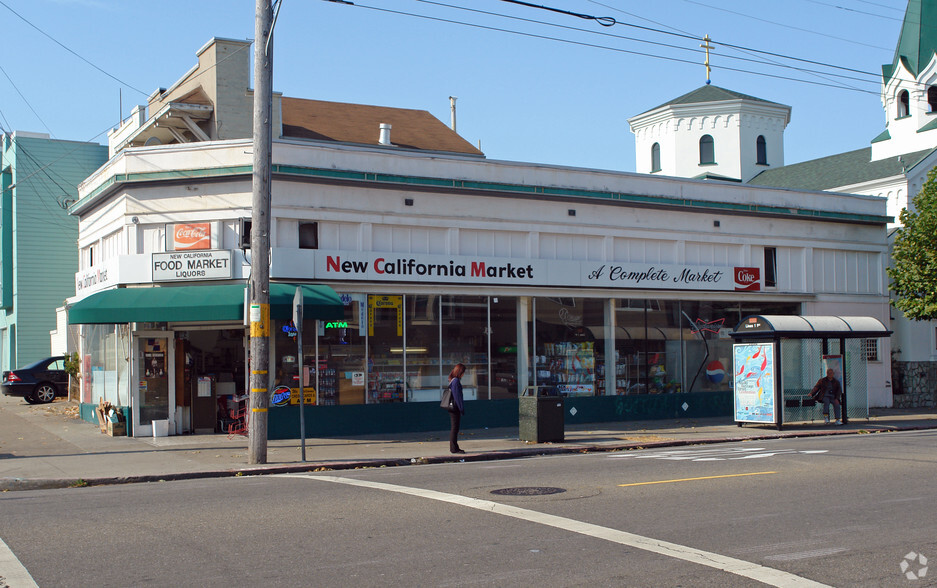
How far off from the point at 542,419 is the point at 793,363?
28.8ft

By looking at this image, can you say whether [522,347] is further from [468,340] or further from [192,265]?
[192,265]

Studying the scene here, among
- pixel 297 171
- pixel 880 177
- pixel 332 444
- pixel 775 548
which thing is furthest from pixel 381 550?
pixel 880 177

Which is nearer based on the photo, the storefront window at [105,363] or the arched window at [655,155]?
→ the storefront window at [105,363]

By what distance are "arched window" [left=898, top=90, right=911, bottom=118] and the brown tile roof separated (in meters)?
21.4

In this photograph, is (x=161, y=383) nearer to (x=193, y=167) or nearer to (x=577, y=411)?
(x=193, y=167)

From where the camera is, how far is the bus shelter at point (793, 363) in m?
21.9

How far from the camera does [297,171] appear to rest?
64.6ft

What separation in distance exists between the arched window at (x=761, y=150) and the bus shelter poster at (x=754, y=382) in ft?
79.7

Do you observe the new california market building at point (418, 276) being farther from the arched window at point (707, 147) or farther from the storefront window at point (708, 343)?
the arched window at point (707, 147)

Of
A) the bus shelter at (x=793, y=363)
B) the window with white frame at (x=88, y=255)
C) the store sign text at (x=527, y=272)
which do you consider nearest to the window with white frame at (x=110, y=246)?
the window with white frame at (x=88, y=255)

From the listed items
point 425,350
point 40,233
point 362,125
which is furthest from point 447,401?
point 40,233

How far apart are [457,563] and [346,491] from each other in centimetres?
461

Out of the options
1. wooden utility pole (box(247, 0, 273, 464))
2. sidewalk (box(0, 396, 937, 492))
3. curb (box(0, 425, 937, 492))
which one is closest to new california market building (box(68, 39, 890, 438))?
sidewalk (box(0, 396, 937, 492))

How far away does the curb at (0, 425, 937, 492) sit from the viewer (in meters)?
13.3
